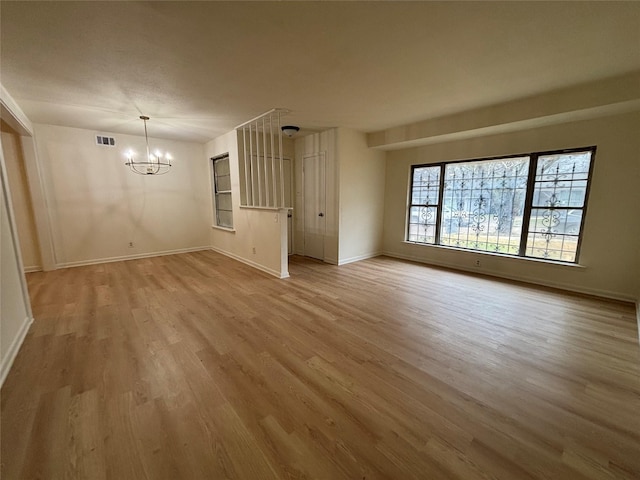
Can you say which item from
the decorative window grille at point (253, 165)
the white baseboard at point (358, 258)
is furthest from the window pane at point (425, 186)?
the decorative window grille at point (253, 165)

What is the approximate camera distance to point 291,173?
19.3 feet

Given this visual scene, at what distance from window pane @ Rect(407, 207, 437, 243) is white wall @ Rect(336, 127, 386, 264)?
68cm

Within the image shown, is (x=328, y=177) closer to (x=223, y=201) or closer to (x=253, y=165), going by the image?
(x=253, y=165)

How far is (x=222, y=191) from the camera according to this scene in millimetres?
5891

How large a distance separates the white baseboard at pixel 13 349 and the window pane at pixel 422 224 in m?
5.75

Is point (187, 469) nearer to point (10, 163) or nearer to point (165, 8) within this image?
point (165, 8)

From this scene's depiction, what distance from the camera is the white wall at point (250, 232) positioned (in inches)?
168

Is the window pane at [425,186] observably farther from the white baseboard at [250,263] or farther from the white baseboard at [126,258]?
the white baseboard at [126,258]

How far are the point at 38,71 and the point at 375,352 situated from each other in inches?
164

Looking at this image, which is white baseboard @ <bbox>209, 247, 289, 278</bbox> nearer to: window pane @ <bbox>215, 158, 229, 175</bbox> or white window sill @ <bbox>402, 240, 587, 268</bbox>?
window pane @ <bbox>215, 158, 229, 175</bbox>

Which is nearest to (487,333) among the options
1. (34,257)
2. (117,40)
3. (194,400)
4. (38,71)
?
(194,400)

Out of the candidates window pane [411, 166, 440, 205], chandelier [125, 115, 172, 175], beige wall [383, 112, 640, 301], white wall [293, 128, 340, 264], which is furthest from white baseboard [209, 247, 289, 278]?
beige wall [383, 112, 640, 301]

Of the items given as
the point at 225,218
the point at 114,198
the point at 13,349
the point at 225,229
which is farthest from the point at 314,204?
the point at 13,349

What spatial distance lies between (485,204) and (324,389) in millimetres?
4310
